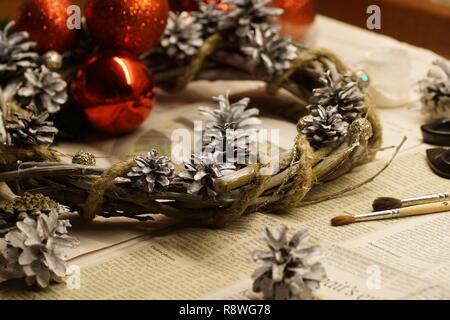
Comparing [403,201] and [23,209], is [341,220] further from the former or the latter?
[23,209]

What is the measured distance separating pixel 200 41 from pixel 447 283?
54 centimetres

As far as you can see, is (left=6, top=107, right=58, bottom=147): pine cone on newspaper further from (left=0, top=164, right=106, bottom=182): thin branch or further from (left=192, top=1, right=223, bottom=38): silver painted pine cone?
(left=192, top=1, right=223, bottom=38): silver painted pine cone

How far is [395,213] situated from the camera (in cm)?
84

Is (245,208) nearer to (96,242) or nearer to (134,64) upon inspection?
(96,242)

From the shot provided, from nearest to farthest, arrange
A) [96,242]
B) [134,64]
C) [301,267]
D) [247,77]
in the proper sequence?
1. [301,267]
2. [96,242]
3. [134,64]
4. [247,77]

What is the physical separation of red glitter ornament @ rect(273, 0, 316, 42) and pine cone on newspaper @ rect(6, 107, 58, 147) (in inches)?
20.1

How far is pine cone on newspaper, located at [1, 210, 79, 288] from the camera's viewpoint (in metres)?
0.71

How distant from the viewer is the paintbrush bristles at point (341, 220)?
2.71ft

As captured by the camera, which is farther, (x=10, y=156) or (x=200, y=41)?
(x=200, y=41)

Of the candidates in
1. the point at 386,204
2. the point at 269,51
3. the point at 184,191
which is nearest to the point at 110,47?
the point at 269,51

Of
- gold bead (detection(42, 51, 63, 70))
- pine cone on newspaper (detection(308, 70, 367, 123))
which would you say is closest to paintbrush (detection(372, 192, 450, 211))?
pine cone on newspaper (detection(308, 70, 367, 123))

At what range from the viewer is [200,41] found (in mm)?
1099

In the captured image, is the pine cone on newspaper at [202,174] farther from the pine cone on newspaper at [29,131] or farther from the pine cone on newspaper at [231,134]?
the pine cone on newspaper at [29,131]

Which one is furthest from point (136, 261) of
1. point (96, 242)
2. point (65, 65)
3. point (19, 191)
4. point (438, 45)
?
point (438, 45)
